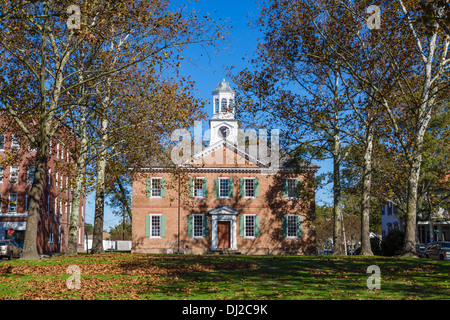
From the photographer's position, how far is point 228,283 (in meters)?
12.2

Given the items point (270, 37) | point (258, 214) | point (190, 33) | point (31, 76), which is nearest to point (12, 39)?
point (31, 76)

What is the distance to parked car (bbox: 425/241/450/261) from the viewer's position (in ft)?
113

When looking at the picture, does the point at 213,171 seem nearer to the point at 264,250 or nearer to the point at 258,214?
the point at 258,214

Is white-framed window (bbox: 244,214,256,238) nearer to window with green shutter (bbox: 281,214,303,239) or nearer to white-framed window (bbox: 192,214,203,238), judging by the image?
window with green shutter (bbox: 281,214,303,239)

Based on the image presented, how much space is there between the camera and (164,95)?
2866cm

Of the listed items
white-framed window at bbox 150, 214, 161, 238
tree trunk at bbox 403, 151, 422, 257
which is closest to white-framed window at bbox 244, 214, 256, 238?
white-framed window at bbox 150, 214, 161, 238

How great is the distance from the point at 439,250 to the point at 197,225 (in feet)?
70.7

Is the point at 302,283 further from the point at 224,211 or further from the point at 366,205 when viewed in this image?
the point at 224,211

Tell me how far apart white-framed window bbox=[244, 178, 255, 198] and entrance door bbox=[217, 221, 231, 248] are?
332 centimetres

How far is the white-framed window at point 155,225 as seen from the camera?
4656cm

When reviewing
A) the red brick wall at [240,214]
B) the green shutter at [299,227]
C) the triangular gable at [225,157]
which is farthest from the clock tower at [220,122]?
the green shutter at [299,227]

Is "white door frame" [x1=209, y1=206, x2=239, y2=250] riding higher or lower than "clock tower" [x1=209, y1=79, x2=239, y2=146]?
lower

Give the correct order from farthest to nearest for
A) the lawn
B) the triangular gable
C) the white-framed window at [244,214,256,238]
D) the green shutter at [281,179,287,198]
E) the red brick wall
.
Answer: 1. the triangular gable
2. the green shutter at [281,179,287,198]
3. the white-framed window at [244,214,256,238]
4. the red brick wall
5. the lawn

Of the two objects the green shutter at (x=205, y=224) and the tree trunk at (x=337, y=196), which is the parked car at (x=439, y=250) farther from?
the green shutter at (x=205, y=224)
